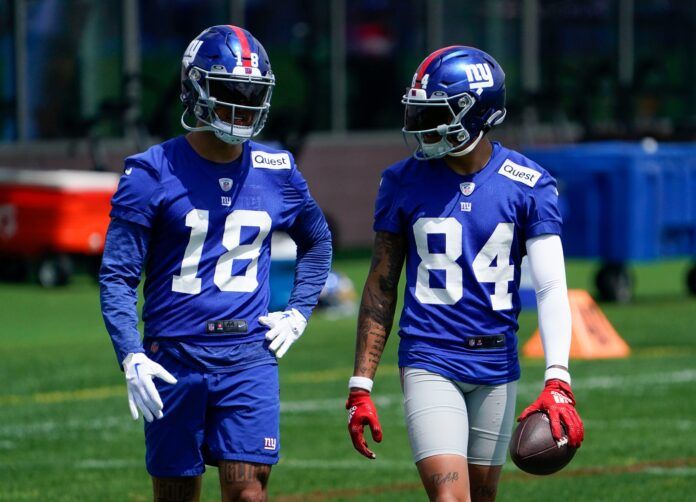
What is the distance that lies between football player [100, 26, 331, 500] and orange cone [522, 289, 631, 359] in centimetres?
894

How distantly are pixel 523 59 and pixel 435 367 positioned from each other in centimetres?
2547

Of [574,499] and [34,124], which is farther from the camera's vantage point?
[34,124]

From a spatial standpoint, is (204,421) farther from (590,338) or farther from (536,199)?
(590,338)

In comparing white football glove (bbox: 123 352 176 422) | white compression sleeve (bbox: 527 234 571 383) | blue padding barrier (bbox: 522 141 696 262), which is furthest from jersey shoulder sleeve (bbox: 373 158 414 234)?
blue padding barrier (bbox: 522 141 696 262)

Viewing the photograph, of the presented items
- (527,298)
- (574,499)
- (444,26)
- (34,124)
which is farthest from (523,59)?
(574,499)

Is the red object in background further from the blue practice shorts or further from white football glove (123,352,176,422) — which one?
white football glove (123,352,176,422)

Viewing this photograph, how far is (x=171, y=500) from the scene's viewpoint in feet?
20.8

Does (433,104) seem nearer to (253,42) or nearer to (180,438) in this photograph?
(253,42)

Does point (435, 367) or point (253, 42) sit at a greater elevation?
point (253, 42)

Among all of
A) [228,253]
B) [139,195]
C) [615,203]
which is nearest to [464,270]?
[228,253]

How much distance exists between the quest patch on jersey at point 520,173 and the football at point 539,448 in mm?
865

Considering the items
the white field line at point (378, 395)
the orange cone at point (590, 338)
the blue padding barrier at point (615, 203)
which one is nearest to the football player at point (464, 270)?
the white field line at point (378, 395)

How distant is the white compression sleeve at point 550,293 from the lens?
621 centimetres

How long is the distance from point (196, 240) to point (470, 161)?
1056 mm
